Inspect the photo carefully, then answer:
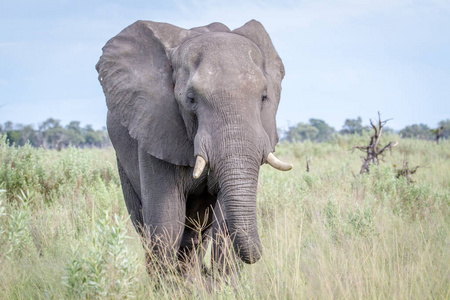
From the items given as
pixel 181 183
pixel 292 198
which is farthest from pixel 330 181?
pixel 181 183

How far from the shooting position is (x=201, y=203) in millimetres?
4531

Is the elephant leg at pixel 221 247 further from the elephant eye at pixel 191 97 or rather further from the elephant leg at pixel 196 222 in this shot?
the elephant eye at pixel 191 97

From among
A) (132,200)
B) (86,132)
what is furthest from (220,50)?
(86,132)

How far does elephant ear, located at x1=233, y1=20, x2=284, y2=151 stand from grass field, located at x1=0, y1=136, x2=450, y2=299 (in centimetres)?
87

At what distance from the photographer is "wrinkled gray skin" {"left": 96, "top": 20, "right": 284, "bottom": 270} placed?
3393mm

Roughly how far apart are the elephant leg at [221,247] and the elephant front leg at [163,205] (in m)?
0.35

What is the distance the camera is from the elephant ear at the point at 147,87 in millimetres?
3865

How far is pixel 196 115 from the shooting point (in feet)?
11.8

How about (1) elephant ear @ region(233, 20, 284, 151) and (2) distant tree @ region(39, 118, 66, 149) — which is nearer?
(1) elephant ear @ region(233, 20, 284, 151)

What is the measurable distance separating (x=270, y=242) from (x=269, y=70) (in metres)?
2.36

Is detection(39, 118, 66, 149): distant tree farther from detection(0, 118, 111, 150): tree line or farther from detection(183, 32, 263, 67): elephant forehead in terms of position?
detection(183, 32, 263, 67): elephant forehead

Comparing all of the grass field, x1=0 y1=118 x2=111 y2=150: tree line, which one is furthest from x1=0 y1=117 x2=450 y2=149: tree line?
the grass field


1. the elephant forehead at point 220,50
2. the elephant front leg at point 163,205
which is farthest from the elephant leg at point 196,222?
the elephant forehead at point 220,50

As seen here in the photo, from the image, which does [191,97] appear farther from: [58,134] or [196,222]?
[58,134]
